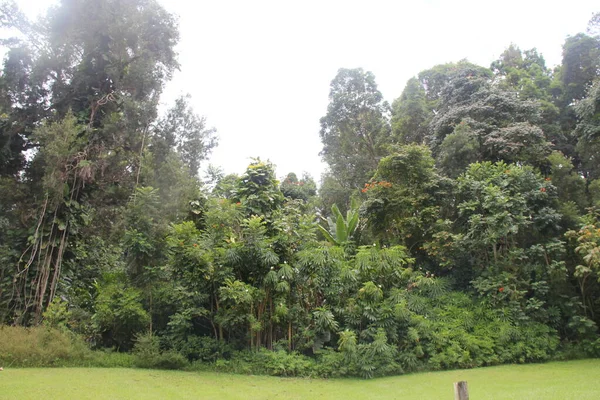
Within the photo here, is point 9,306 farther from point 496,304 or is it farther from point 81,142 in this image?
point 496,304

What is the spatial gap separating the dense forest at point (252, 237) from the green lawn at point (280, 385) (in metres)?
0.56

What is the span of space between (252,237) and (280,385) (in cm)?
240

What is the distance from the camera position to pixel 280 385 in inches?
229

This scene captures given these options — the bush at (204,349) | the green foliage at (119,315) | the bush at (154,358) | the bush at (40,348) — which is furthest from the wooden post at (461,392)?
the bush at (40,348)

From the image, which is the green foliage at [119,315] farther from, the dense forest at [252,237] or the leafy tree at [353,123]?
the leafy tree at [353,123]

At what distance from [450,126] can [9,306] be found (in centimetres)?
1177

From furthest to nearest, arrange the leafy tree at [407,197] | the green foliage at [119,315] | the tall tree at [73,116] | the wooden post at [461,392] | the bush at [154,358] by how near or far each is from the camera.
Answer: the leafy tree at [407,197]
the tall tree at [73,116]
the green foliage at [119,315]
the bush at [154,358]
the wooden post at [461,392]

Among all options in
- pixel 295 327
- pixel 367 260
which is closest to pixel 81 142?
pixel 295 327

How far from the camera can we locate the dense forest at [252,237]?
281 inches

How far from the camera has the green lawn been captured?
480cm

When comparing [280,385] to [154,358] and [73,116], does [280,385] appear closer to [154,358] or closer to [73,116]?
[154,358]

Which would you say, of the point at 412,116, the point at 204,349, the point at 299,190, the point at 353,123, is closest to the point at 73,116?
the point at 204,349

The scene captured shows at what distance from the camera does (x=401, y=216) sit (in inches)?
414

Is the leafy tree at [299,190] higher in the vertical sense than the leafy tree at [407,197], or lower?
higher
